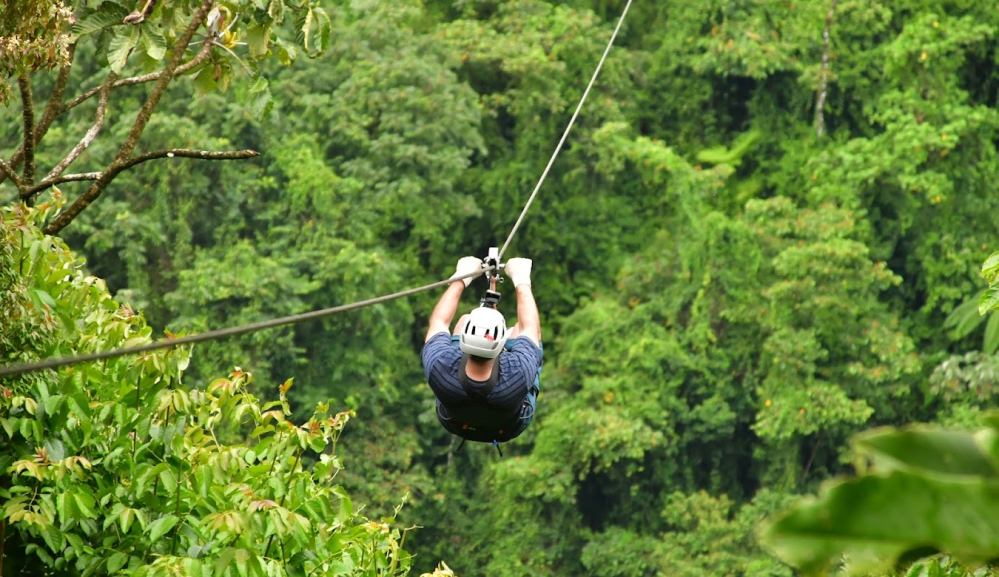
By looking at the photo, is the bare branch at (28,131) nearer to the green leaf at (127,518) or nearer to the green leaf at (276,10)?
the green leaf at (276,10)

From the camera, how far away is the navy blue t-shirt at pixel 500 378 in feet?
12.5

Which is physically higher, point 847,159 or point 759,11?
point 759,11

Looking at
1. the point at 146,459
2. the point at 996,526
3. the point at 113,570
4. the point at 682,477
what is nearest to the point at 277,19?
the point at 146,459

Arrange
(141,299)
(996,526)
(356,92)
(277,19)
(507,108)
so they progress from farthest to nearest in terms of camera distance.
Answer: (507,108)
(356,92)
(141,299)
(277,19)
(996,526)

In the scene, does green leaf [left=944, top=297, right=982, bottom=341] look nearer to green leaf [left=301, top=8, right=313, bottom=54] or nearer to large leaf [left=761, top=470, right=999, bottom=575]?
green leaf [left=301, top=8, right=313, bottom=54]

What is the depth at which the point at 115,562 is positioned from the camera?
3.57 m

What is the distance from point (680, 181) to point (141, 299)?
5.34m

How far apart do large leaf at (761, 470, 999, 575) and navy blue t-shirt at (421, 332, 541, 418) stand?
9.68ft

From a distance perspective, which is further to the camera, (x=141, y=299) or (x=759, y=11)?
(x=759, y=11)

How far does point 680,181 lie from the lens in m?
14.7

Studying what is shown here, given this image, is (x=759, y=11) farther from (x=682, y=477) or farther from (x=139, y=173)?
(x=139, y=173)

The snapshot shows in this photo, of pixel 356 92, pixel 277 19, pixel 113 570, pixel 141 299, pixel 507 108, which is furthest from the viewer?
pixel 507 108

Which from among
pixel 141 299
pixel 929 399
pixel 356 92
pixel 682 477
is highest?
pixel 356 92

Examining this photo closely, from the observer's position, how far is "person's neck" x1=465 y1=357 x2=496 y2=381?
147 inches
